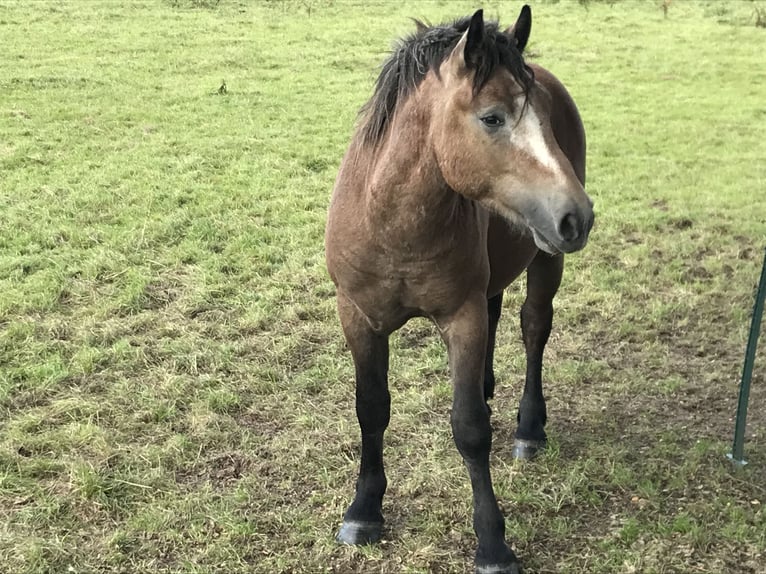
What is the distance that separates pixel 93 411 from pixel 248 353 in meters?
0.94

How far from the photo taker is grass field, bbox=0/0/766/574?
2.93m

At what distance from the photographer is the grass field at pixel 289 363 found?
2926 mm

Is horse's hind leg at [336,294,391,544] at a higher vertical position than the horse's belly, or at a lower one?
lower

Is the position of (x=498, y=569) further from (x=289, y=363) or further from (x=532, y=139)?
(x=289, y=363)

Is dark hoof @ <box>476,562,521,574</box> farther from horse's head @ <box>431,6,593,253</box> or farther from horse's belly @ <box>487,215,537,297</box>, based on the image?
horse's head @ <box>431,6,593,253</box>

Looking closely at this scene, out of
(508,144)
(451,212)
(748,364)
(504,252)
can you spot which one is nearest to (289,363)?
(504,252)

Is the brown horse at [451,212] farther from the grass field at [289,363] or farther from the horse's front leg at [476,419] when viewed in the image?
the grass field at [289,363]

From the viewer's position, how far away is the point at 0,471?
3.25 m

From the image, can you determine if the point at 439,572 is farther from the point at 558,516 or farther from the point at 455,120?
the point at 455,120

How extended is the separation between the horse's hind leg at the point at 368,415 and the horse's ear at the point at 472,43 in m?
0.98

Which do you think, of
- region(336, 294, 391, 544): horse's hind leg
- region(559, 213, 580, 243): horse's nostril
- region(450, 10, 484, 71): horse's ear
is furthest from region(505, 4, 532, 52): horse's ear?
region(336, 294, 391, 544): horse's hind leg

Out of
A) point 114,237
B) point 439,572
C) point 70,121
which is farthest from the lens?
point 70,121

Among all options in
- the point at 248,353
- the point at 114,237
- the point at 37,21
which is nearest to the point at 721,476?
the point at 248,353

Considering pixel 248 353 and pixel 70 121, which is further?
pixel 70 121
